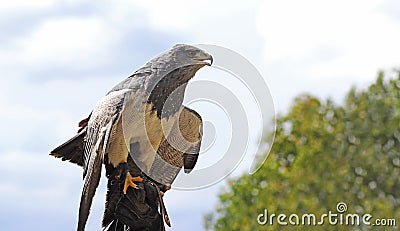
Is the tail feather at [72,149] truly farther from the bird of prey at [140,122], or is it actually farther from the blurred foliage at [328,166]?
the blurred foliage at [328,166]

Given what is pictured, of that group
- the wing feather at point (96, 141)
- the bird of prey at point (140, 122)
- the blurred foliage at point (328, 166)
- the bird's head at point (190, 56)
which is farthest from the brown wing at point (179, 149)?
the blurred foliage at point (328, 166)

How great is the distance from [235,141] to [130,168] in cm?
58

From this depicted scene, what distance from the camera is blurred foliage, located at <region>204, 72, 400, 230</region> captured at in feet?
46.5

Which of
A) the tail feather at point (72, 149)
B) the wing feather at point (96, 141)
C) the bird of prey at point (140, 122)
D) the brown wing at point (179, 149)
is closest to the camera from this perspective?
the wing feather at point (96, 141)

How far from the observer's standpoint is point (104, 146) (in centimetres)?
347

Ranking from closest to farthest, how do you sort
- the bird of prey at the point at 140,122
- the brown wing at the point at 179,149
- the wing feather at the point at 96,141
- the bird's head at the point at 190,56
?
the wing feather at the point at 96,141 < the bird of prey at the point at 140,122 < the bird's head at the point at 190,56 < the brown wing at the point at 179,149

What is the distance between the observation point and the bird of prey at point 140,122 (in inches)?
142

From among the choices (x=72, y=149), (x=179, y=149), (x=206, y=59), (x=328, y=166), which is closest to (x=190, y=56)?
(x=206, y=59)

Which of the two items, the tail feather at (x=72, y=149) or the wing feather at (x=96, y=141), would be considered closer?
the wing feather at (x=96, y=141)

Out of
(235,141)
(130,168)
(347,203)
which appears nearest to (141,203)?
(130,168)

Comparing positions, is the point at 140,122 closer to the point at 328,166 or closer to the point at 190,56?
the point at 190,56

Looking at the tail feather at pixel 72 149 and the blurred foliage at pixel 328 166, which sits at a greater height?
the blurred foliage at pixel 328 166

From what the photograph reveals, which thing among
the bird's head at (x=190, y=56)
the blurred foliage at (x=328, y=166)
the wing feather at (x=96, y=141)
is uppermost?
the blurred foliage at (x=328, y=166)

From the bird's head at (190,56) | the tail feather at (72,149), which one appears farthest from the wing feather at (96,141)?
the bird's head at (190,56)
